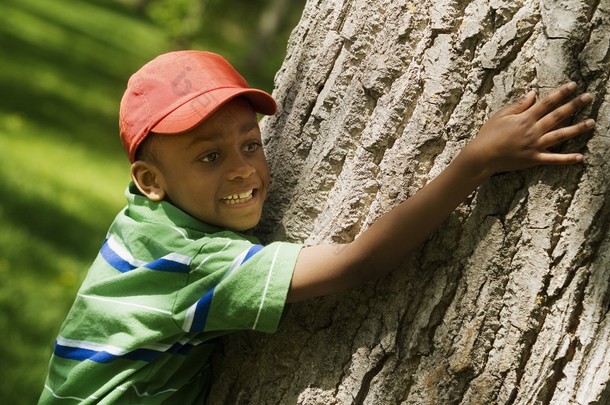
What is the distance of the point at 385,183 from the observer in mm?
2271

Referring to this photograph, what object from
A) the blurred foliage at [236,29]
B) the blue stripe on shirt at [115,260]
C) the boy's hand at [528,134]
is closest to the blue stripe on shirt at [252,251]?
the blue stripe on shirt at [115,260]

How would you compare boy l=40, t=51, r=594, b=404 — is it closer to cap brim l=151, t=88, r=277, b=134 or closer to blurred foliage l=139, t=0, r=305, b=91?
cap brim l=151, t=88, r=277, b=134

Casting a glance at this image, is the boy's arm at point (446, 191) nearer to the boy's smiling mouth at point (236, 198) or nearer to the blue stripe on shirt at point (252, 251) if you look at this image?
the blue stripe on shirt at point (252, 251)

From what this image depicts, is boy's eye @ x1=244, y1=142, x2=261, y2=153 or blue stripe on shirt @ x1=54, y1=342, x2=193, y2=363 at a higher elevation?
boy's eye @ x1=244, y1=142, x2=261, y2=153

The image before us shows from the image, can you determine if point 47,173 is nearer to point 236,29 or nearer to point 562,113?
point 562,113

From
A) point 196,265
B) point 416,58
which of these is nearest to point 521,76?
point 416,58

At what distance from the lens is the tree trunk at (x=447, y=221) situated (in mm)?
2035

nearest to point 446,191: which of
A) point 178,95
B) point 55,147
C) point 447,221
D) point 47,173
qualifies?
point 447,221

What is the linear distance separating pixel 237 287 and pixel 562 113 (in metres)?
0.84

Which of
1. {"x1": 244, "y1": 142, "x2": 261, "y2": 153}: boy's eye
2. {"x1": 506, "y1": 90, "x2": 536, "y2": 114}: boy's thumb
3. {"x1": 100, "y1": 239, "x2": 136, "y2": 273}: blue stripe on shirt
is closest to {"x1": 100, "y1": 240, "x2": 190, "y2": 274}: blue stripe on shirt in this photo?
{"x1": 100, "y1": 239, "x2": 136, "y2": 273}: blue stripe on shirt

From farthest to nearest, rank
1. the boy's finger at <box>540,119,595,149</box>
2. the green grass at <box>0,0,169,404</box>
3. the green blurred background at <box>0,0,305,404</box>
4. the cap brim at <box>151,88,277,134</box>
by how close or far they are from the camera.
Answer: the green blurred background at <box>0,0,305,404</box> → the green grass at <box>0,0,169,404</box> → the cap brim at <box>151,88,277,134</box> → the boy's finger at <box>540,119,595,149</box>

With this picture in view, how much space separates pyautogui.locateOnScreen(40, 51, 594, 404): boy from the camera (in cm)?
218

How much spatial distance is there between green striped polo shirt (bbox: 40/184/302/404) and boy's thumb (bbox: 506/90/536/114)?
594 mm

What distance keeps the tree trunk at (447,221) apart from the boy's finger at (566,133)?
0.03 m
